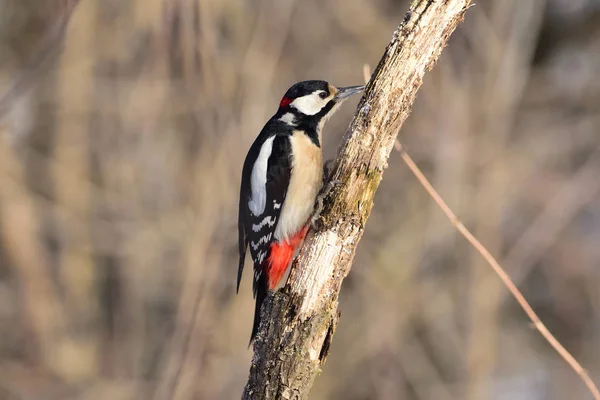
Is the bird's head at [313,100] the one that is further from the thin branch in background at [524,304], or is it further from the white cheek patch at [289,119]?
the thin branch in background at [524,304]

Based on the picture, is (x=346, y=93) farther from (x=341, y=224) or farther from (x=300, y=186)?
(x=341, y=224)

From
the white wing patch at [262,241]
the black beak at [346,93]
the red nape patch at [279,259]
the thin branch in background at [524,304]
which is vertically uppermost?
the black beak at [346,93]

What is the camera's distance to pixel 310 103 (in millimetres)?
3154

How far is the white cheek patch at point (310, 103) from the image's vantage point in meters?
3.14

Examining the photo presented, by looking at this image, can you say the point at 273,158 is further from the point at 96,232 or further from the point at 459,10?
the point at 96,232

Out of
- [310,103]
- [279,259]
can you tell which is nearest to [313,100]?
[310,103]

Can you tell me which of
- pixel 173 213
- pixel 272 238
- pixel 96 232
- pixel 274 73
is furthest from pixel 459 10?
pixel 96 232

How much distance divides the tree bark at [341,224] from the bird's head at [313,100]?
740 mm

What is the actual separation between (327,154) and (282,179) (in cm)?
269

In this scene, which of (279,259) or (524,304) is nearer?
(524,304)

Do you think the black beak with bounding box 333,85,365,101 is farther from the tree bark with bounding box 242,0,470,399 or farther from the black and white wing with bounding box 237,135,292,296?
the tree bark with bounding box 242,0,470,399

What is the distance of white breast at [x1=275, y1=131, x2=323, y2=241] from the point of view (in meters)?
2.77

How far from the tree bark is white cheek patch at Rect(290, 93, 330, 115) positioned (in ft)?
2.45

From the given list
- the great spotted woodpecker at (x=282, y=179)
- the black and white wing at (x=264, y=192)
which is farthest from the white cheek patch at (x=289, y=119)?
the black and white wing at (x=264, y=192)
